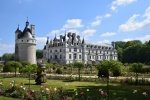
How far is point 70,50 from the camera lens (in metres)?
58.6

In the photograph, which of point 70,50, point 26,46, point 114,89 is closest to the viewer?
point 114,89

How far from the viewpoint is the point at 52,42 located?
6244cm

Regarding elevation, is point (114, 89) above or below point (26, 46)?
below

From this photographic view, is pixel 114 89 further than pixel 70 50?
No

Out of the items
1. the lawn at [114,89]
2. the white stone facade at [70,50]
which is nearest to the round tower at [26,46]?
the white stone facade at [70,50]

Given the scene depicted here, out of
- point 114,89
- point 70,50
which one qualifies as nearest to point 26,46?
point 70,50

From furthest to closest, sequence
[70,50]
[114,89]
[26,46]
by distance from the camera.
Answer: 1. [70,50]
2. [26,46]
3. [114,89]

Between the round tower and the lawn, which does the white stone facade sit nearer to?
the round tower

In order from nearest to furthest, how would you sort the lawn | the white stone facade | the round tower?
the lawn
the round tower
the white stone facade

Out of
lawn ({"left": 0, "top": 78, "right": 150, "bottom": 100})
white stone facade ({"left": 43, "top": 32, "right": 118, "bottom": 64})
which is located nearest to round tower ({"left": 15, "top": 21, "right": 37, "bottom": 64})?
white stone facade ({"left": 43, "top": 32, "right": 118, "bottom": 64})

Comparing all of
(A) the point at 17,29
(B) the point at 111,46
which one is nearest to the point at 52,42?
(A) the point at 17,29

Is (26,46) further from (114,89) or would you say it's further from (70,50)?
(114,89)

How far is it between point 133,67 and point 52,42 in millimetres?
46225

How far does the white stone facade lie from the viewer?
189 feet
